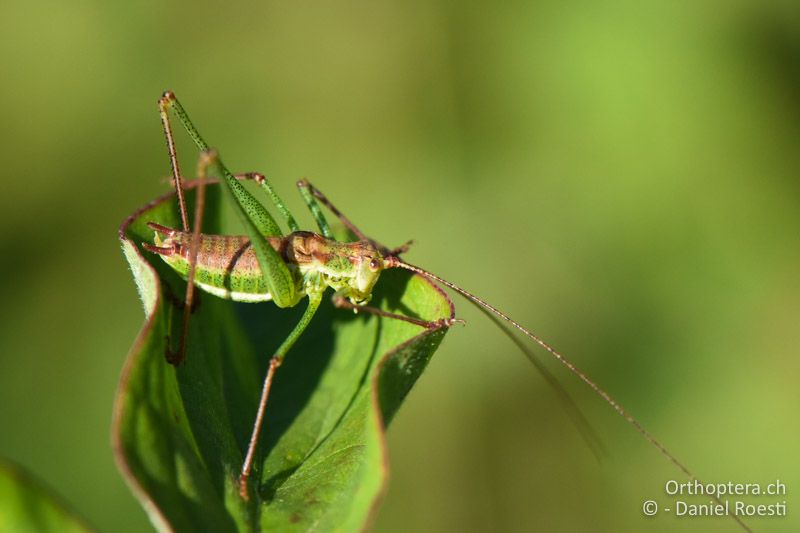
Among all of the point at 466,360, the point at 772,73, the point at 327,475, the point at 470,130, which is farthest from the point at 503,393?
the point at 327,475

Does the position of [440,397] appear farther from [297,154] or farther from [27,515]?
[27,515]

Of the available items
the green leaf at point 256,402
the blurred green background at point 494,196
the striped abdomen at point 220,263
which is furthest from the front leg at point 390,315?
the blurred green background at point 494,196

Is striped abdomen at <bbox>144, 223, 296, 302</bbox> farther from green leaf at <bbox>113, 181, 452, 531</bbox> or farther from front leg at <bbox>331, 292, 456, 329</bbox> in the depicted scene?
front leg at <bbox>331, 292, 456, 329</bbox>

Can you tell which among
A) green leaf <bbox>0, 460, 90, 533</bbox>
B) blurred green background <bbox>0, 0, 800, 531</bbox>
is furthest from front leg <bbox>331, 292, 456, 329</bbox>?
blurred green background <bbox>0, 0, 800, 531</bbox>

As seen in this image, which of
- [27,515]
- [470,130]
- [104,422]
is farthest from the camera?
[470,130]

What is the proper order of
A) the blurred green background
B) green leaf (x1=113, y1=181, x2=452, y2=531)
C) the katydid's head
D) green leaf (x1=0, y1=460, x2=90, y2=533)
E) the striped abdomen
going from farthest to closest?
the blurred green background, the katydid's head, the striped abdomen, green leaf (x1=113, y1=181, x2=452, y2=531), green leaf (x1=0, y1=460, x2=90, y2=533)
